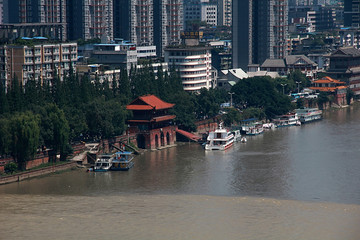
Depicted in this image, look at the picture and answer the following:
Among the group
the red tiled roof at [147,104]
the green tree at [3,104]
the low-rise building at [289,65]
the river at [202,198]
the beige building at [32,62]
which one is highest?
the beige building at [32,62]

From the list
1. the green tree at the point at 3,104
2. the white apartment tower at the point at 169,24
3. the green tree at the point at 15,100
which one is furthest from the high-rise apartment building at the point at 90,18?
the green tree at the point at 3,104

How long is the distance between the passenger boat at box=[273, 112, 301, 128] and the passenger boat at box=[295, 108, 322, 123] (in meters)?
1.82

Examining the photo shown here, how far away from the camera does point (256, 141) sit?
10862 centimetres

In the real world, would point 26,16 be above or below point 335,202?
above

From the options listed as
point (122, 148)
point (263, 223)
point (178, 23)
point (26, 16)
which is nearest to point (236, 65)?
point (178, 23)

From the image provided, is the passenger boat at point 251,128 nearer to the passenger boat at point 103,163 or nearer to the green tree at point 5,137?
the passenger boat at point 103,163

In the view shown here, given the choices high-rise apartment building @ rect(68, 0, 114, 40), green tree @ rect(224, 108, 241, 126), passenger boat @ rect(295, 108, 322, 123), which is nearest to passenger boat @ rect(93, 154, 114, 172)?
green tree @ rect(224, 108, 241, 126)

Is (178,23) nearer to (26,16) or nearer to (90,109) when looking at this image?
(26,16)

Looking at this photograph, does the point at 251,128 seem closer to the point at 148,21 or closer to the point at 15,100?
the point at 15,100

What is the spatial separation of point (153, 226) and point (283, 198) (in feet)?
46.3

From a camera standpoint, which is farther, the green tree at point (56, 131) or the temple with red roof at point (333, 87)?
the temple with red roof at point (333, 87)

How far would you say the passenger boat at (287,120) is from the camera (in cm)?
12381

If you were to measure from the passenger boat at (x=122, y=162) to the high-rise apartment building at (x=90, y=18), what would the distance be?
7522 centimetres

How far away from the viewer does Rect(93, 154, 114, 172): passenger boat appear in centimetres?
8794
